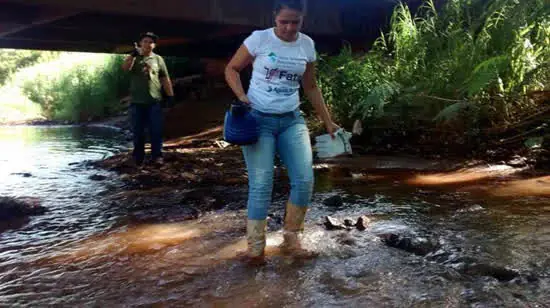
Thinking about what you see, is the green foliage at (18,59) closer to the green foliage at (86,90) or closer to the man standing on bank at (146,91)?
the green foliage at (86,90)

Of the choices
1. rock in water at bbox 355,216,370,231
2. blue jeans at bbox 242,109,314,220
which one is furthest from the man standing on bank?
blue jeans at bbox 242,109,314,220

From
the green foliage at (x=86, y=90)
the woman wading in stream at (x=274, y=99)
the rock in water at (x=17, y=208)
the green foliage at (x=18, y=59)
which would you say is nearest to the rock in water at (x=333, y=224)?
the woman wading in stream at (x=274, y=99)

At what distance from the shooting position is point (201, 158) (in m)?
9.12

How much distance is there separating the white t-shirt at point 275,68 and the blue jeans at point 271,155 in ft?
0.31

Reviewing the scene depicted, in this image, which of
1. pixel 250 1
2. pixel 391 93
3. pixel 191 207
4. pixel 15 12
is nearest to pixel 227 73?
pixel 191 207

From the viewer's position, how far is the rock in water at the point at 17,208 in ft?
17.7

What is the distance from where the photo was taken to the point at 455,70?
Result: 790 cm

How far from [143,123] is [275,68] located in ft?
16.8

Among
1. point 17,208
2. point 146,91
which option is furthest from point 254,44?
point 146,91

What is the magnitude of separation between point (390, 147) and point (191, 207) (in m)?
4.27

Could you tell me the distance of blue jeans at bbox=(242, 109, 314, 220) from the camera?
3.64 meters

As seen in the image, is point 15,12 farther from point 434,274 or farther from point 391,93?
point 434,274

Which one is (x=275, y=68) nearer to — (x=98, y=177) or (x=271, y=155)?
(x=271, y=155)

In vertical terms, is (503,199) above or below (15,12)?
below
